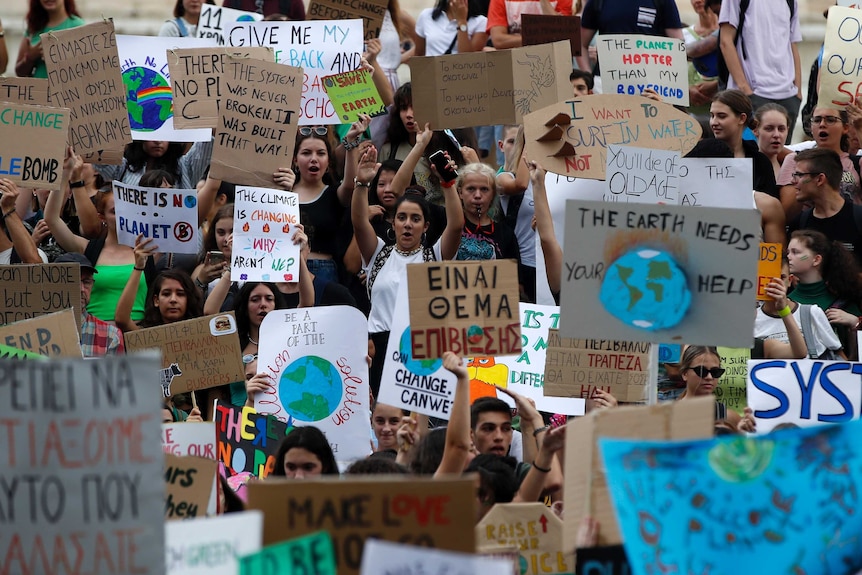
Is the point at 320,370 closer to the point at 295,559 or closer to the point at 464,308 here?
the point at 464,308

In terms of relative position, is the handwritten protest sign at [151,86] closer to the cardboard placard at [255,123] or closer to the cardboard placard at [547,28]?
the cardboard placard at [255,123]

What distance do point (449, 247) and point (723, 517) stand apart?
202 inches

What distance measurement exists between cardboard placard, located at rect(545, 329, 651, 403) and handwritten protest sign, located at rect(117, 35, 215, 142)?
3.58 metres

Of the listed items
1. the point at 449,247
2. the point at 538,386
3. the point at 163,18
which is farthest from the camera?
the point at 163,18

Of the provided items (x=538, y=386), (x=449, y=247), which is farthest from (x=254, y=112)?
(x=538, y=386)

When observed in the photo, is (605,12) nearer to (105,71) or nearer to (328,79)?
(328,79)

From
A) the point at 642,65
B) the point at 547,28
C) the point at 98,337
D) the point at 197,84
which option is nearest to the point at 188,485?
the point at 98,337

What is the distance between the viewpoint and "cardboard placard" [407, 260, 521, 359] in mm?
7500

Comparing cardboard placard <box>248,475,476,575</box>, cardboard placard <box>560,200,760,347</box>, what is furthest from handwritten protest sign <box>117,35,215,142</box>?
cardboard placard <box>248,475,476,575</box>

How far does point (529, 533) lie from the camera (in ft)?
20.4

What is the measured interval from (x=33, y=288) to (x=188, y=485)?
312 cm

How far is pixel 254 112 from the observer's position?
1023cm

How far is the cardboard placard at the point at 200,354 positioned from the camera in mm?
8906

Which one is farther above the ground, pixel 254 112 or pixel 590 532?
pixel 254 112
